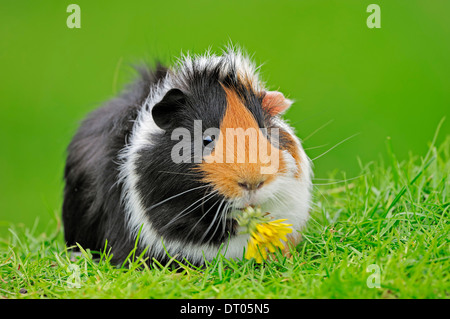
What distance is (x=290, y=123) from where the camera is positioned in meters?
3.56

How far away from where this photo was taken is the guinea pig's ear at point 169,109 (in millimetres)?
3199

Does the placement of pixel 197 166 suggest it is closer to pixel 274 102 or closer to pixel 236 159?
pixel 236 159

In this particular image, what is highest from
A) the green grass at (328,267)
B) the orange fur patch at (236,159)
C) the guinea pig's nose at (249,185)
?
the orange fur patch at (236,159)

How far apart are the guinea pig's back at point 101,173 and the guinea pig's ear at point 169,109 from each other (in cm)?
43

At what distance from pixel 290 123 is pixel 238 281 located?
109 centimetres

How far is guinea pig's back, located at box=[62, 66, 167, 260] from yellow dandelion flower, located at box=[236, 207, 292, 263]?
83 cm

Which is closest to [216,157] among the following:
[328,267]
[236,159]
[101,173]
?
[236,159]

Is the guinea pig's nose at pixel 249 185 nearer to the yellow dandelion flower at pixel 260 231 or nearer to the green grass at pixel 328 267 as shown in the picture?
the yellow dandelion flower at pixel 260 231

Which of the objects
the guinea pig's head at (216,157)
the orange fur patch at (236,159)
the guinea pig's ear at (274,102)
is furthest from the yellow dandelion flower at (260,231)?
the guinea pig's ear at (274,102)

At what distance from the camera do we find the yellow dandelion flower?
9.63 ft

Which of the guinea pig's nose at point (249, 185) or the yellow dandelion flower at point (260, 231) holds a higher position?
the guinea pig's nose at point (249, 185)

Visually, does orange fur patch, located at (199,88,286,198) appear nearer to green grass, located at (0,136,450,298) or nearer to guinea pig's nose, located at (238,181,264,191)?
guinea pig's nose, located at (238,181,264,191)
